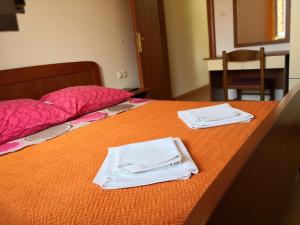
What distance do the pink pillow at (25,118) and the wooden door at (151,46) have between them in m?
1.63

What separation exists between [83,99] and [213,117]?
40.1 inches

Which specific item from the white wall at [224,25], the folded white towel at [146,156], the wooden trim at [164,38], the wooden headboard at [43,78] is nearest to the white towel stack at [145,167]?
the folded white towel at [146,156]

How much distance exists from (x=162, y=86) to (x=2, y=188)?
9.18ft

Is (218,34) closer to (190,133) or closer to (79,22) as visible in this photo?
(79,22)

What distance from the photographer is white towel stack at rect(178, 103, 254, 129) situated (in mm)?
1441

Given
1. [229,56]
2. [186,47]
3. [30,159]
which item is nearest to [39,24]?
[30,159]

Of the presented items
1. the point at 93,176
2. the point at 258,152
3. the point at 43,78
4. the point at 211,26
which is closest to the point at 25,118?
the point at 43,78

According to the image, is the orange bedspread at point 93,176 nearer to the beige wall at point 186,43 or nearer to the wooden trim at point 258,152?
the wooden trim at point 258,152

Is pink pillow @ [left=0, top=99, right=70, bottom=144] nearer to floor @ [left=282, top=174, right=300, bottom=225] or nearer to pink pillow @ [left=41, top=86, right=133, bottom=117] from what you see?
pink pillow @ [left=41, top=86, right=133, bottom=117]

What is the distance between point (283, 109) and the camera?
1137mm

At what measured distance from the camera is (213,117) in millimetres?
1500

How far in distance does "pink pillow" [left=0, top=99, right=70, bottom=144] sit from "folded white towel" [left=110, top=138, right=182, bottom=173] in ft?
2.54

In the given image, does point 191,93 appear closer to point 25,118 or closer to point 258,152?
point 25,118

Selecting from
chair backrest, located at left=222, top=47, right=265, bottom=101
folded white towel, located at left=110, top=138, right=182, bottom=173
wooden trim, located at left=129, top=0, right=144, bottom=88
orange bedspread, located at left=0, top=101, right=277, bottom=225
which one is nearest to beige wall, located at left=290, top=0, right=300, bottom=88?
chair backrest, located at left=222, top=47, right=265, bottom=101
